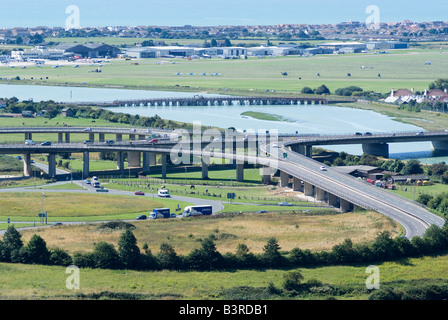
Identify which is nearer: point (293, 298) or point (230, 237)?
point (293, 298)

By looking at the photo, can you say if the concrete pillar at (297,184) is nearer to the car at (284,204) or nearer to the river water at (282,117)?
the car at (284,204)

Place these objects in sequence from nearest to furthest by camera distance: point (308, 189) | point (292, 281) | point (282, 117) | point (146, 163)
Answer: point (292, 281)
point (308, 189)
point (146, 163)
point (282, 117)

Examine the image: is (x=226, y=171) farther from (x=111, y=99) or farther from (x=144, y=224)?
(x=111, y=99)

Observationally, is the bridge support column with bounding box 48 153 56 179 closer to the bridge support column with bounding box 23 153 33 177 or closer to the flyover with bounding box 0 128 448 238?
the flyover with bounding box 0 128 448 238

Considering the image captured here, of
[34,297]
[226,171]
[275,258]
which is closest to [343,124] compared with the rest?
[226,171]

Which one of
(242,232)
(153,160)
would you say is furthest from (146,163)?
(242,232)

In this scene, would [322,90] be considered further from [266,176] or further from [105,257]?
[105,257]
